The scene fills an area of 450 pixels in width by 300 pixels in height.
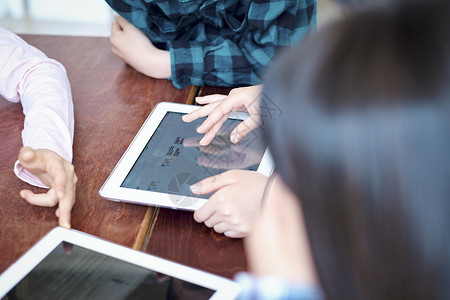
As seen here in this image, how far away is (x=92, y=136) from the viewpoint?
2.66ft

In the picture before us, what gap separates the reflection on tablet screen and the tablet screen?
152 millimetres

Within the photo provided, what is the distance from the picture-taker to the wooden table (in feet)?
1.94

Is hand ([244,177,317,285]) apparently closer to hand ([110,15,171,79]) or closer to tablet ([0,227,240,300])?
tablet ([0,227,240,300])

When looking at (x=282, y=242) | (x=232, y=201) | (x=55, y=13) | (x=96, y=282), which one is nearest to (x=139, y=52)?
(x=232, y=201)

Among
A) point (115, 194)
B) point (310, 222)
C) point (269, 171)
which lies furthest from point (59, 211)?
point (310, 222)

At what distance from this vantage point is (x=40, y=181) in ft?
2.27

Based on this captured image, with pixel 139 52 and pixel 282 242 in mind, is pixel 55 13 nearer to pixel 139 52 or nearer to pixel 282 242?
pixel 139 52

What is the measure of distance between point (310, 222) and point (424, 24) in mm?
149

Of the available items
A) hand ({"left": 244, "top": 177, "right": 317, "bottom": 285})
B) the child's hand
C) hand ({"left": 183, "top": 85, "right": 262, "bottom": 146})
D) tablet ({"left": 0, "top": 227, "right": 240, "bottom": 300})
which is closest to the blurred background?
hand ({"left": 183, "top": 85, "right": 262, "bottom": 146})

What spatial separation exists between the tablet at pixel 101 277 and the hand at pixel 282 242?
0.14 meters

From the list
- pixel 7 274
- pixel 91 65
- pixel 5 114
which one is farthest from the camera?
pixel 91 65

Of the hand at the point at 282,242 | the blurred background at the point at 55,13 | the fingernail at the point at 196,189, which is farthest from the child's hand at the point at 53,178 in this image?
the blurred background at the point at 55,13

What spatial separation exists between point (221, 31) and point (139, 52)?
20cm

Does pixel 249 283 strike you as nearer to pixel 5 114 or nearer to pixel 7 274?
pixel 7 274
